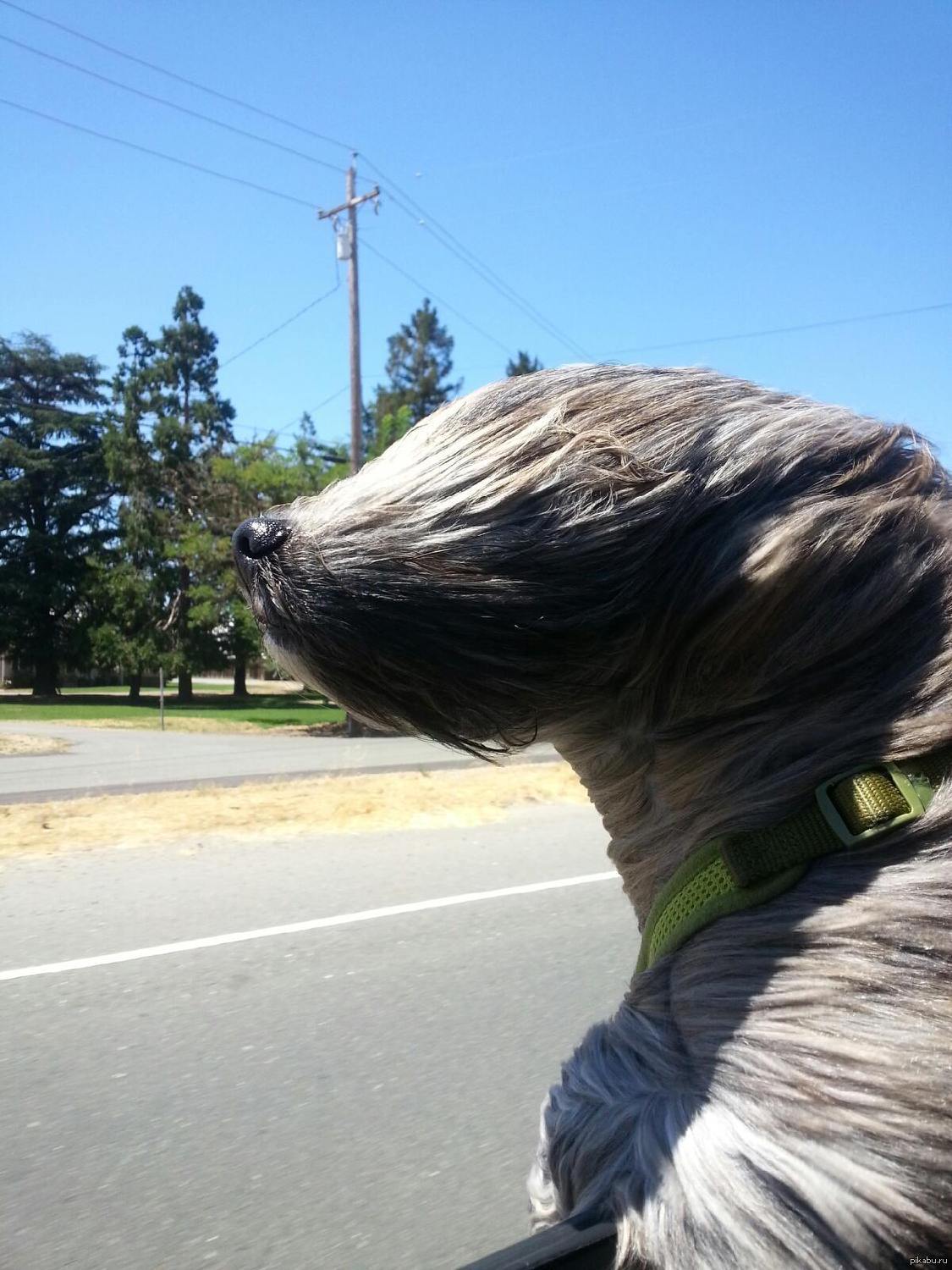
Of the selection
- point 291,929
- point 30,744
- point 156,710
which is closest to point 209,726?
point 156,710

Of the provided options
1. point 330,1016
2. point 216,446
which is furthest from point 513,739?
point 216,446

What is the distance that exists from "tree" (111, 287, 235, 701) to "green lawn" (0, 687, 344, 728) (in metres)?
2.07

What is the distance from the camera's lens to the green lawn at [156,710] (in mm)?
30188

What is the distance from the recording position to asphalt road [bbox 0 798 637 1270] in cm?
304

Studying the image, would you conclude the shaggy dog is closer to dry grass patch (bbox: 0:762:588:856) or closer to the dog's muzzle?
the dog's muzzle

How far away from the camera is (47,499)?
1066 inches

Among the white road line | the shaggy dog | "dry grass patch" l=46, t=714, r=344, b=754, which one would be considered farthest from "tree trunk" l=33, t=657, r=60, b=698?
the shaggy dog

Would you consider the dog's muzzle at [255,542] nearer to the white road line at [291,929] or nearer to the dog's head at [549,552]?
the dog's head at [549,552]

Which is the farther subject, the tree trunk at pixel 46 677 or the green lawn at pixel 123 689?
the green lawn at pixel 123 689

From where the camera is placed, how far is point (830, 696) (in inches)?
41.1

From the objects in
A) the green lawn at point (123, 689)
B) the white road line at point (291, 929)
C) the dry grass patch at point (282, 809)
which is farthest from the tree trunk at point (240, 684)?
the white road line at point (291, 929)

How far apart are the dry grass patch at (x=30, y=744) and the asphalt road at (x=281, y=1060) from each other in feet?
42.8

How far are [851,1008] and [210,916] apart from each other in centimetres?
573

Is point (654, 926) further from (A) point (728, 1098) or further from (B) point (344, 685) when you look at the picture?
(B) point (344, 685)
